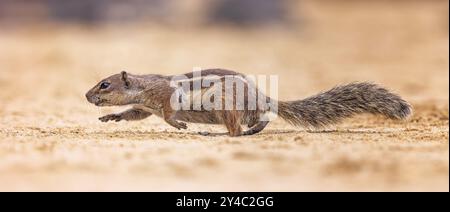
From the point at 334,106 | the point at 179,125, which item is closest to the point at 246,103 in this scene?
the point at 179,125

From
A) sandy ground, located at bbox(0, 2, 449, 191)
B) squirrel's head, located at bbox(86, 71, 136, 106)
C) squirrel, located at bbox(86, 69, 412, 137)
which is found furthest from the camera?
squirrel's head, located at bbox(86, 71, 136, 106)

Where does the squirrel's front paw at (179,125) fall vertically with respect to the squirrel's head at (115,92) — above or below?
below

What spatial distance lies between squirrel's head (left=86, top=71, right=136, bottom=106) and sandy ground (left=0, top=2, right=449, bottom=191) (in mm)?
327

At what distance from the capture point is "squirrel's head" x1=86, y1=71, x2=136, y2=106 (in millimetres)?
7949

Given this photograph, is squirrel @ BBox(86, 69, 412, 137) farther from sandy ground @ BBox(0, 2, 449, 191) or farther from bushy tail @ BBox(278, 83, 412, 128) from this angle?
sandy ground @ BBox(0, 2, 449, 191)

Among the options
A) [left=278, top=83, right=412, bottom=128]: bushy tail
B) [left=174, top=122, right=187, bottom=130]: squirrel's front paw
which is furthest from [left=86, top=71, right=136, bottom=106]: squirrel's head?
[left=278, top=83, right=412, bottom=128]: bushy tail

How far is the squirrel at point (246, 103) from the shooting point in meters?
7.71

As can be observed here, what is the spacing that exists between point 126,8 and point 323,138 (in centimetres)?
2039

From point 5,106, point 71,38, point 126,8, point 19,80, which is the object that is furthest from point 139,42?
point 5,106

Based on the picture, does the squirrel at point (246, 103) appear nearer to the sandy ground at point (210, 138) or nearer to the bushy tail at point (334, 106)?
the bushy tail at point (334, 106)

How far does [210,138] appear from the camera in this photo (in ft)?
24.3

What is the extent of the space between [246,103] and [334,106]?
35.2 inches

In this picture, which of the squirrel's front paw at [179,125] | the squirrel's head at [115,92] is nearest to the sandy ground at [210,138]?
the squirrel's front paw at [179,125]

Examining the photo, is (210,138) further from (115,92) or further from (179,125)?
(115,92)
